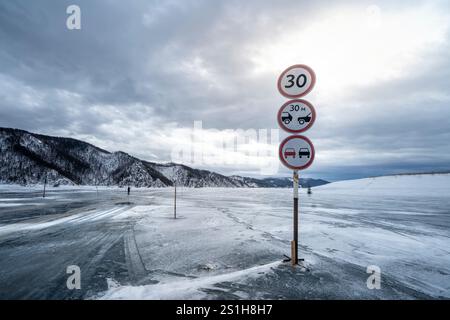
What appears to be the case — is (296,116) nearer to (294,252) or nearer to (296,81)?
(296,81)

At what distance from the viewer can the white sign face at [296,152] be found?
3.73 metres

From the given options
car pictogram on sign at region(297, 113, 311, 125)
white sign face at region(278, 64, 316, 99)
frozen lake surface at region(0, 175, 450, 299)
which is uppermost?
white sign face at region(278, 64, 316, 99)

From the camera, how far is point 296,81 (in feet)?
13.2

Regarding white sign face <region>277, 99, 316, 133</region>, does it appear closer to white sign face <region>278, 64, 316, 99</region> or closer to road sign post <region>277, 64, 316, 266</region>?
road sign post <region>277, 64, 316, 266</region>

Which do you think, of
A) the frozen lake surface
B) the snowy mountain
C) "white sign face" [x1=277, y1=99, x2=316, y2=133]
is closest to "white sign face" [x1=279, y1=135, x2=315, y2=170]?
"white sign face" [x1=277, y1=99, x2=316, y2=133]

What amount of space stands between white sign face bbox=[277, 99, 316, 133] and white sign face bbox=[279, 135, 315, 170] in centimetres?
19

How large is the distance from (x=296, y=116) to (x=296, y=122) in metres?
0.11

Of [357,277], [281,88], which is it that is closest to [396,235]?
[357,277]

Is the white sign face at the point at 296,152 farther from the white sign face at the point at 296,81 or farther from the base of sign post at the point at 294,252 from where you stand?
the base of sign post at the point at 294,252

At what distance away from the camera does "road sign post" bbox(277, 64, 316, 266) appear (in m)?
3.79

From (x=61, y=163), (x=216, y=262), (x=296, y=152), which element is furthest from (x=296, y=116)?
(x=61, y=163)

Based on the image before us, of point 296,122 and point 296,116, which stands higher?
point 296,116

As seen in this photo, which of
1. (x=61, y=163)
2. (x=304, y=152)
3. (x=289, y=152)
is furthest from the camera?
(x=61, y=163)
